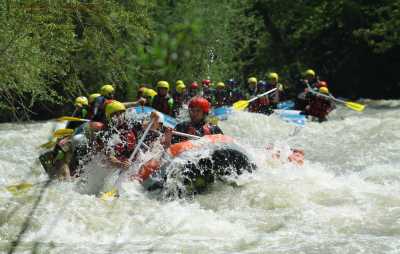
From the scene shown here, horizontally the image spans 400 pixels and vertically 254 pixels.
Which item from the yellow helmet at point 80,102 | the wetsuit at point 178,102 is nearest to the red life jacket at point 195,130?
the yellow helmet at point 80,102

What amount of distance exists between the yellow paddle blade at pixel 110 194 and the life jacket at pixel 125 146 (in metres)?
0.56

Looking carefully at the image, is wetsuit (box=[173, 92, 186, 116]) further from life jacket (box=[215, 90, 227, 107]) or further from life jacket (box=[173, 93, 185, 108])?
life jacket (box=[215, 90, 227, 107])

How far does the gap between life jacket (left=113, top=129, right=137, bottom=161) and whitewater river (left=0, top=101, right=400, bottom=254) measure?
1.63 ft

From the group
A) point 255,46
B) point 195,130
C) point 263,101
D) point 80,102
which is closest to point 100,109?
point 80,102

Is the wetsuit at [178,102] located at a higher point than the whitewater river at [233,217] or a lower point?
lower

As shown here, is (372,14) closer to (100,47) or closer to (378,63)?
(378,63)

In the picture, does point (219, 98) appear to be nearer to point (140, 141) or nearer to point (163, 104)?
point (163, 104)

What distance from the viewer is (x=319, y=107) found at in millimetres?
15055

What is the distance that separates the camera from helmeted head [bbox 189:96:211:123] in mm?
7824

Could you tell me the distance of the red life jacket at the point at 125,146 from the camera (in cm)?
787

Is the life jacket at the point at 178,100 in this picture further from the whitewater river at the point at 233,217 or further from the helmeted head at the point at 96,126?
the helmeted head at the point at 96,126

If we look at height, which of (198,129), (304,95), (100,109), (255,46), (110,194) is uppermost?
(198,129)

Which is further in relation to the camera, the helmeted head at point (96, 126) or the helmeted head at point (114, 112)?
the helmeted head at point (96, 126)

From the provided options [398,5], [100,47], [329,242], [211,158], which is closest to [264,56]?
[398,5]
